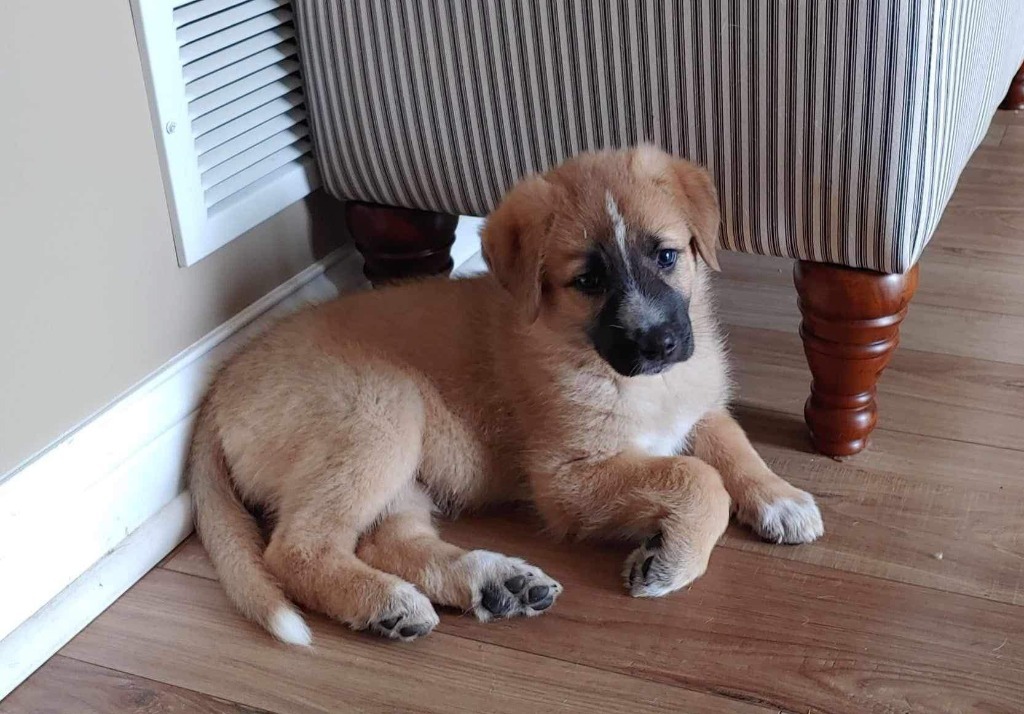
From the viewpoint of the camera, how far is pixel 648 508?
1.68 meters

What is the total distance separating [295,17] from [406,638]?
48.2 inches

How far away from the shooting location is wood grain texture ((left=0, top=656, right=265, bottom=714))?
149 centimetres

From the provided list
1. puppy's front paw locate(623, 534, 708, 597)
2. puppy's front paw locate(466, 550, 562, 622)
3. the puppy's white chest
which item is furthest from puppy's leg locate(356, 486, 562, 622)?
the puppy's white chest

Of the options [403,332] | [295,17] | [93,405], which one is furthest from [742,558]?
[295,17]

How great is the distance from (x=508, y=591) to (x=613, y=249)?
55 cm

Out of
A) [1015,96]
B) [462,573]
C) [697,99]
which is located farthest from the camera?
[1015,96]

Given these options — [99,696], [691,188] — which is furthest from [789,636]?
[99,696]

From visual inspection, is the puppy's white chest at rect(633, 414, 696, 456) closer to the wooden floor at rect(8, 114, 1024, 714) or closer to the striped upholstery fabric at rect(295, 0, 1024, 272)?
the wooden floor at rect(8, 114, 1024, 714)

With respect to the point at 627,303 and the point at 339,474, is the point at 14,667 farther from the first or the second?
the point at 627,303

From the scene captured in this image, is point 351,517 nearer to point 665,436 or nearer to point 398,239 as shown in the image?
point 665,436

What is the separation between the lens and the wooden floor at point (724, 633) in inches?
57.6

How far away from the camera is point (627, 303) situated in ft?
5.25

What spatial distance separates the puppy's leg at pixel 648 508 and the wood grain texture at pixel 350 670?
194mm

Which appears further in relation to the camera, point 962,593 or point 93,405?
point 93,405
